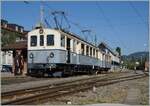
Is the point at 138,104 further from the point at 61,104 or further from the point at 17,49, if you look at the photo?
the point at 17,49

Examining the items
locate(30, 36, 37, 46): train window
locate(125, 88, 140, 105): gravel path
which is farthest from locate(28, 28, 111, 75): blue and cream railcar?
locate(125, 88, 140, 105): gravel path

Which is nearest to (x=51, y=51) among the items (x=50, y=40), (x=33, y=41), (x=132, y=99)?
(x=50, y=40)

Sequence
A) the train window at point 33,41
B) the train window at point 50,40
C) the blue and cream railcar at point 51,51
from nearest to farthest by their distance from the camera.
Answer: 1. the blue and cream railcar at point 51,51
2. the train window at point 50,40
3. the train window at point 33,41

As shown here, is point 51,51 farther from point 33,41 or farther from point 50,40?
point 33,41

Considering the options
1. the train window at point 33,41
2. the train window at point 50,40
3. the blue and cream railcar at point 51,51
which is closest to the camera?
the blue and cream railcar at point 51,51

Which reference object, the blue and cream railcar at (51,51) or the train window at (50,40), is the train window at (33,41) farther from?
the train window at (50,40)

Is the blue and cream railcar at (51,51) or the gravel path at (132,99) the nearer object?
the gravel path at (132,99)

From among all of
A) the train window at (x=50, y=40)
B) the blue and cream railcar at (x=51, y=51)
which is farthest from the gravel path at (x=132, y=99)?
the train window at (x=50, y=40)

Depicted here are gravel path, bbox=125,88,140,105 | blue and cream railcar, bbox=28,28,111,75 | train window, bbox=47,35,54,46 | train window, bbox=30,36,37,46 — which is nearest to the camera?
gravel path, bbox=125,88,140,105

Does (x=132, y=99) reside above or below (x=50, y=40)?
below

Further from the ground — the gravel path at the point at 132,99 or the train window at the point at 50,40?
the train window at the point at 50,40

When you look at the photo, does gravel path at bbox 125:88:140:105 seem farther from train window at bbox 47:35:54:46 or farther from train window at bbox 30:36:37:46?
train window at bbox 30:36:37:46

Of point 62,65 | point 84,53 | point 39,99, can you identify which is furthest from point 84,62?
point 39,99

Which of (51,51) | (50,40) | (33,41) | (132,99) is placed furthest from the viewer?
(33,41)
